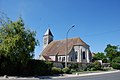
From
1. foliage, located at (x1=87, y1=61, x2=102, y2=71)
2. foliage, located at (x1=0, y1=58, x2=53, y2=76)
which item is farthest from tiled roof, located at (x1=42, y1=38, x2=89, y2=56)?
foliage, located at (x1=0, y1=58, x2=53, y2=76)

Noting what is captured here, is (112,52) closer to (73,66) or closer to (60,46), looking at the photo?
(60,46)

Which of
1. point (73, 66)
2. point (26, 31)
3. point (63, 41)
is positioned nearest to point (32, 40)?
point (26, 31)

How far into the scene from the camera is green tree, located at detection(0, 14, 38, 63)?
1007 inches

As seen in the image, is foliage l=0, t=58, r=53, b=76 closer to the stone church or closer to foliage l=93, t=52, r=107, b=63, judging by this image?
the stone church

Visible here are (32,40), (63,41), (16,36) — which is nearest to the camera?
(16,36)

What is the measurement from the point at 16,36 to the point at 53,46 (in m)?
37.8

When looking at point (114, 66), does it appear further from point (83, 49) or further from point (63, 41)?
point (63, 41)

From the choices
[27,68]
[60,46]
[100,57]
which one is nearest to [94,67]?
[60,46]

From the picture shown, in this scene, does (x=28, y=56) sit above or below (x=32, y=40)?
below

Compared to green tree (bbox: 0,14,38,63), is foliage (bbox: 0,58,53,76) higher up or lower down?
lower down

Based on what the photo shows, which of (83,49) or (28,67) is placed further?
(83,49)

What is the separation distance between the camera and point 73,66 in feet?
140

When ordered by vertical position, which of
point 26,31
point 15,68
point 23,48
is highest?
point 26,31

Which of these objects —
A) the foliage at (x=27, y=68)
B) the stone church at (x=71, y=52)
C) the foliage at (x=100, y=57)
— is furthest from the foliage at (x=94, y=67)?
the foliage at (x=100, y=57)
